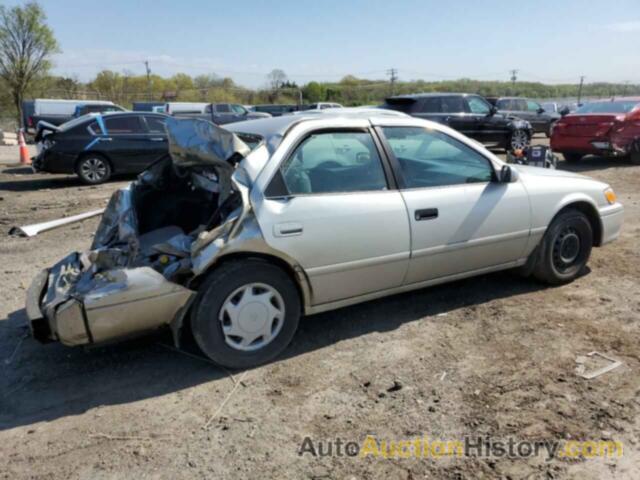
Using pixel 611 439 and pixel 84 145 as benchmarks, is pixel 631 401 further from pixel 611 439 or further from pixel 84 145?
pixel 84 145

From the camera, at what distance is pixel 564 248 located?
4520 mm

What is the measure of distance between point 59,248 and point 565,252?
5513 millimetres

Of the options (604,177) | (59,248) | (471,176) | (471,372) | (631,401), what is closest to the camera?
(631,401)

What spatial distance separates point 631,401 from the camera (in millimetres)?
2910

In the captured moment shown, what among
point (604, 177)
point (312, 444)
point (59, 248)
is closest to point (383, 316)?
point (312, 444)

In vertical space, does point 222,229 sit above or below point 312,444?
above

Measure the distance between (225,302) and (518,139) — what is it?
41.6 feet

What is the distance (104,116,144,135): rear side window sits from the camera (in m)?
10.9

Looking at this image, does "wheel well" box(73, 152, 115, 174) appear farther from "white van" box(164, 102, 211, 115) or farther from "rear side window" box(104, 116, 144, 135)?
"white van" box(164, 102, 211, 115)

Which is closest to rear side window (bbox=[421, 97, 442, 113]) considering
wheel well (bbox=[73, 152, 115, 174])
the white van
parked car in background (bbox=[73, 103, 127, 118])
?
wheel well (bbox=[73, 152, 115, 174])

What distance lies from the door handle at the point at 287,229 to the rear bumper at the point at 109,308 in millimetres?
641

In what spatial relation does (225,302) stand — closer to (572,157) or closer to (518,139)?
(572,157)

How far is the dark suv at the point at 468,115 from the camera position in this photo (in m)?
13.0

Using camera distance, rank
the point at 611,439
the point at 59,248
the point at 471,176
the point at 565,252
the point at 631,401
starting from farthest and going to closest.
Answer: the point at 59,248, the point at 565,252, the point at 471,176, the point at 631,401, the point at 611,439
